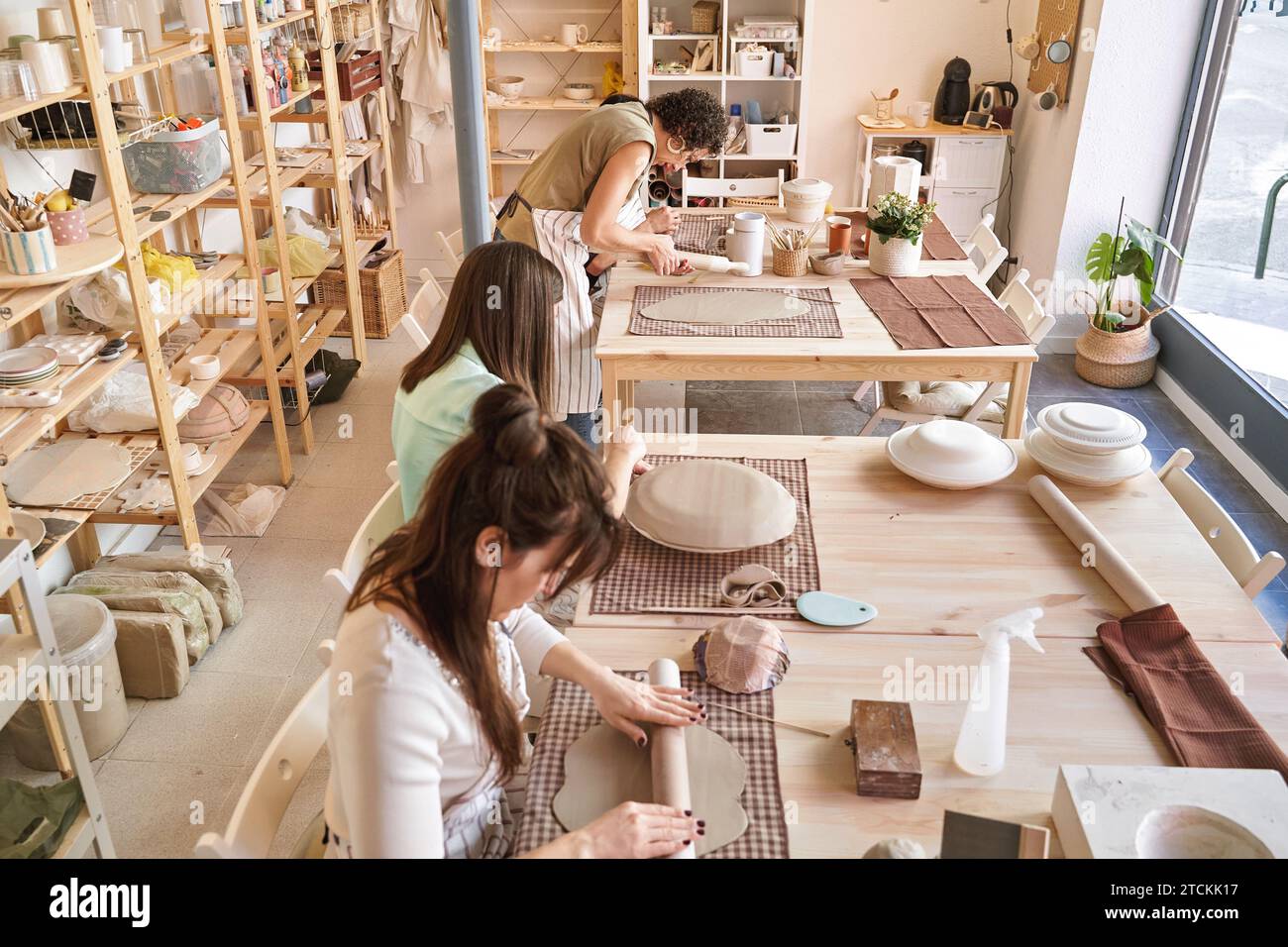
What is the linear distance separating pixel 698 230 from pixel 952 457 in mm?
2116

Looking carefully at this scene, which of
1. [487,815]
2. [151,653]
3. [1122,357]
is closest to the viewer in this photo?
[487,815]

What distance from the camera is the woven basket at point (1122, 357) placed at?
478 centimetres

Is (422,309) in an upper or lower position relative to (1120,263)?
upper

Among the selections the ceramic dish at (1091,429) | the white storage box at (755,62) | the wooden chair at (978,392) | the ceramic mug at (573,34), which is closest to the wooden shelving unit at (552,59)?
the ceramic mug at (573,34)

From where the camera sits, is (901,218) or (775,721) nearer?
(775,721)

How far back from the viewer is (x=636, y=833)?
1.38m

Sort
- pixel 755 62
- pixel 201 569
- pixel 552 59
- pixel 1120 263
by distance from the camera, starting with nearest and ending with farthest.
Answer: pixel 201 569 → pixel 1120 263 → pixel 755 62 → pixel 552 59

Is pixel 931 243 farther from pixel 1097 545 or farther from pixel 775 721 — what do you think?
pixel 775 721

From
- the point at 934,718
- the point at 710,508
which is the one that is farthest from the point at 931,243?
the point at 934,718

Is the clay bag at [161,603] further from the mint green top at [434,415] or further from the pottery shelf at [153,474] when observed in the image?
the mint green top at [434,415]
